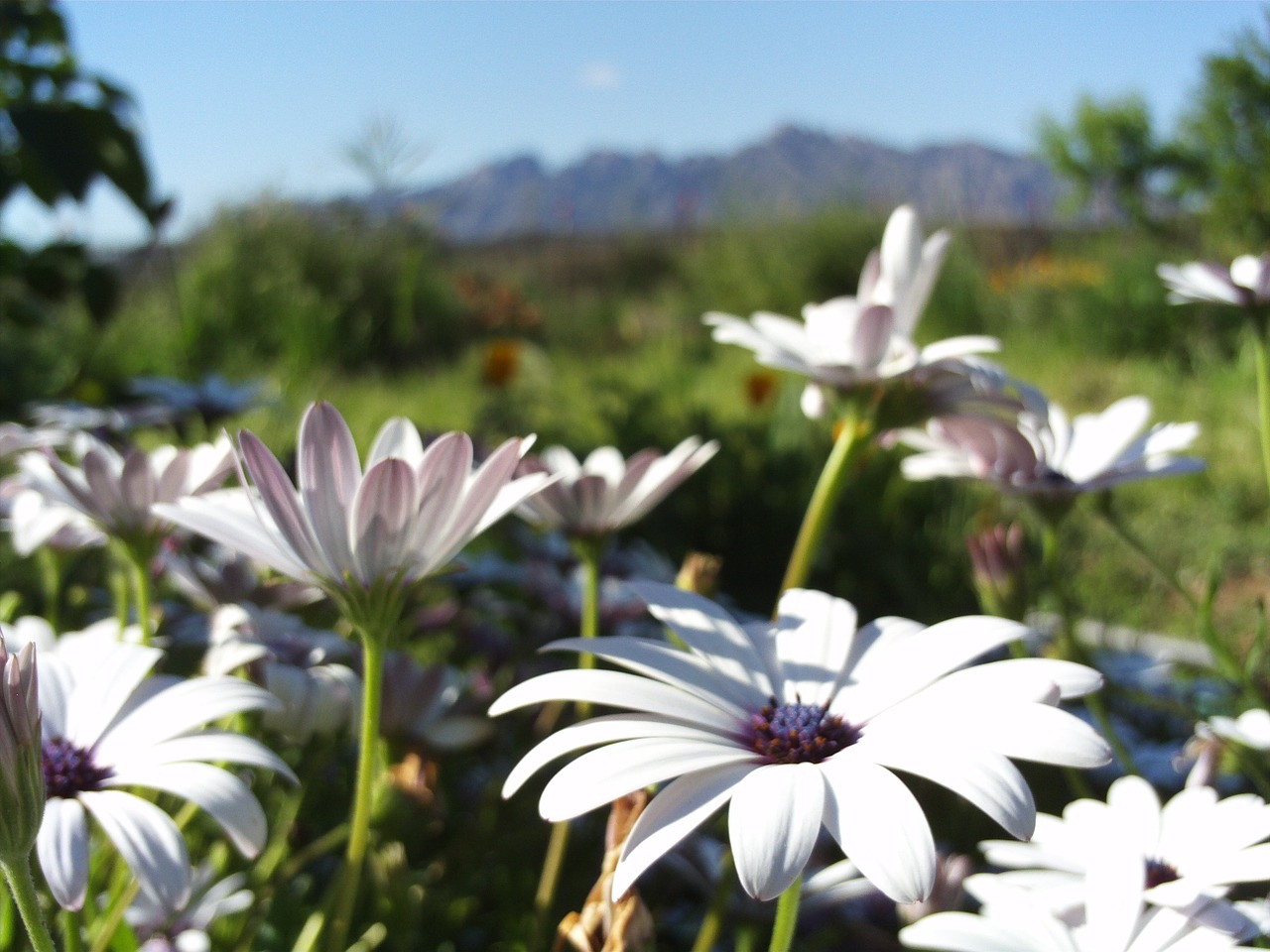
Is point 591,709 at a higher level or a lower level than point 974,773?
lower

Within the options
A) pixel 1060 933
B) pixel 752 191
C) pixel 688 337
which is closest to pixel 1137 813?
pixel 1060 933

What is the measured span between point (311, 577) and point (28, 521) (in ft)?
1.82

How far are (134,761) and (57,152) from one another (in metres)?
1.18

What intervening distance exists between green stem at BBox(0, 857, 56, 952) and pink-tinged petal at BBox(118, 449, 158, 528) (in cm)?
43

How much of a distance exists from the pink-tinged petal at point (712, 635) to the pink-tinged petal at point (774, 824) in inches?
7.1

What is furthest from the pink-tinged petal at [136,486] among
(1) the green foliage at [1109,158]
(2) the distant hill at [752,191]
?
(1) the green foliage at [1109,158]

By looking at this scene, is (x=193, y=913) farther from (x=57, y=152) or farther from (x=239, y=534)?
(x=57, y=152)

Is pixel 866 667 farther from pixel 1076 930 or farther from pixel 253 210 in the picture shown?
pixel 253 210

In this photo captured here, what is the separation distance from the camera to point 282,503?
0.75m

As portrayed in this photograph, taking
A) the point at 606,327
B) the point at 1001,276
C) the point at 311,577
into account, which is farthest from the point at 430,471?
the point at 1001,276

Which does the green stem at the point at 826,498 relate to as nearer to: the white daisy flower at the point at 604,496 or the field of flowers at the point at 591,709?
the field of flowers at the point at 591,709

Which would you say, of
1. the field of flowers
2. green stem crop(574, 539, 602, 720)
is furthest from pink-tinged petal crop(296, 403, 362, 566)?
green stem crop(574, 539, 602, 720)

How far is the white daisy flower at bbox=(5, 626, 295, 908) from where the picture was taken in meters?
0.70

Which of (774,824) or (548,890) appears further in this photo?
(548,890)
